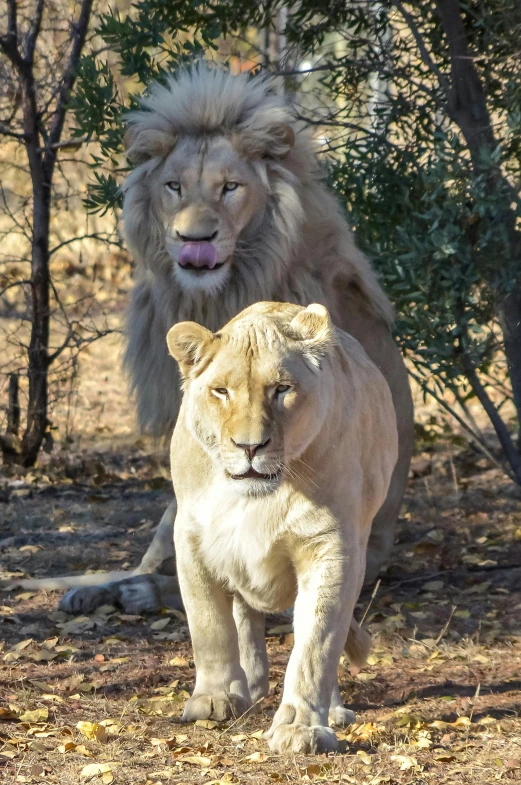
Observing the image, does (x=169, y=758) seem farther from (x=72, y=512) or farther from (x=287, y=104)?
(x=72, y=512)

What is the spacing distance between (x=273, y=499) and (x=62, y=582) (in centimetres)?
272

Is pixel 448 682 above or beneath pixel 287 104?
beneath

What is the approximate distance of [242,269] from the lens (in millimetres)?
5402

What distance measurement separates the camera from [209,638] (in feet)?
12.5

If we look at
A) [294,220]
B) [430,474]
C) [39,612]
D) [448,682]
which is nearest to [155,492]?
[430,474]

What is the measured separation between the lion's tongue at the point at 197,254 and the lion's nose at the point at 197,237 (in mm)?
12

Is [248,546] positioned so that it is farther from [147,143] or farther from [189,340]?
[147,143]

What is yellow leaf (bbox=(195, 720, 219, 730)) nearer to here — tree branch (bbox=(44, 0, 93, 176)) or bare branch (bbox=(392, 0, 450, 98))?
bare branch (bbox=(392, 0, 450, 98))

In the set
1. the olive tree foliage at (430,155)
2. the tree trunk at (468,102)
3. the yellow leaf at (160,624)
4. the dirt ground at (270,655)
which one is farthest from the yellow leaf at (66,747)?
the tree trunk at (468,102)

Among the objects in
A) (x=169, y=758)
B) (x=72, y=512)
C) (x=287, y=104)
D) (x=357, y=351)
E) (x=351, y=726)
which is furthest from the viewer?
(x=72, y=512)

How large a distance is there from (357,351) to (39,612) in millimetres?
2140

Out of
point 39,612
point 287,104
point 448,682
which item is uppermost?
point 287,104

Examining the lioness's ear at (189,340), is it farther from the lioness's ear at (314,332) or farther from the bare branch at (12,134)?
the bare branch at (12,134)

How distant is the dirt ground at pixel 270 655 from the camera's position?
11.5ft
